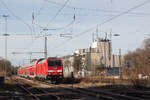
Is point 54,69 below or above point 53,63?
below

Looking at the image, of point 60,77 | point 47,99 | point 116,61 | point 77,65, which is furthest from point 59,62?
point 116,61

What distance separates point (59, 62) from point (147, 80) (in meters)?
12.6

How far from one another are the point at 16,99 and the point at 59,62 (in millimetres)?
18956

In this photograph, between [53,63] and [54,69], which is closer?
[54,69]

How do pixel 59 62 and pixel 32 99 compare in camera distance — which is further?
pixel 59 62

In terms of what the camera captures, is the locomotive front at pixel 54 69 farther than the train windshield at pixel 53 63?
No

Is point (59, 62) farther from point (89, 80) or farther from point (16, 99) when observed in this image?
point (16, 99)

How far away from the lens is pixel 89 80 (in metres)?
39.8

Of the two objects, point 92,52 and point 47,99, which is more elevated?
point 92,52

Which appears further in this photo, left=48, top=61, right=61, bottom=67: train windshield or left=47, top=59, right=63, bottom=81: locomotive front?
left=48, top=61, right=61, bottom=67: train windshield

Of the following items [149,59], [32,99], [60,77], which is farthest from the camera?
[149,59]

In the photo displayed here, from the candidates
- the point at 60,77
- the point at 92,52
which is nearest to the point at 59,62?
the point at 60,77

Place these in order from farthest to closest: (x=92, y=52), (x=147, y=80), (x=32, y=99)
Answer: (x=92, y=52)
(x=147, y=80)
(x=32, y=99)

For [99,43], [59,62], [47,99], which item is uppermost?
[99,43]
